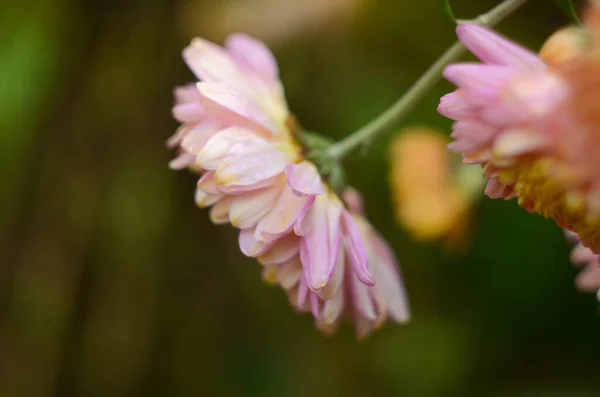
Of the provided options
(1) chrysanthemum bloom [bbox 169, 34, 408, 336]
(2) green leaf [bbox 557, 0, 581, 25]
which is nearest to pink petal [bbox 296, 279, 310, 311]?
(1) chrysanthemum bloom [bbox 169, 34, 408, 336]

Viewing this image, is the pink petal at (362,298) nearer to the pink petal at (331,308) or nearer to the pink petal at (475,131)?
the pink petal at (331,308)

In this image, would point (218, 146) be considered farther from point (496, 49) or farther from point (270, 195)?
point (496, 49)

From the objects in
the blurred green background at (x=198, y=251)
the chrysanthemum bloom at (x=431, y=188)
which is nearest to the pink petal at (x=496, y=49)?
the chrysanthemum bloom at (x=431, y=188)

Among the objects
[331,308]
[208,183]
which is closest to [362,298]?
[331,308]

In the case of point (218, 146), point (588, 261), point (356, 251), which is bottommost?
point (588, 261)

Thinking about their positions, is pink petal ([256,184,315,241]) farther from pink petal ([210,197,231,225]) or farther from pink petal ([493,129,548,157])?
pink petal ([493,129,548,157])

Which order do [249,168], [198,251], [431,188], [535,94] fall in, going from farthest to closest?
1. [198,251]
2. [431,188]
3. [249,168]
4. [535,94]

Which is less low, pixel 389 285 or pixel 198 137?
pixel 198 137
